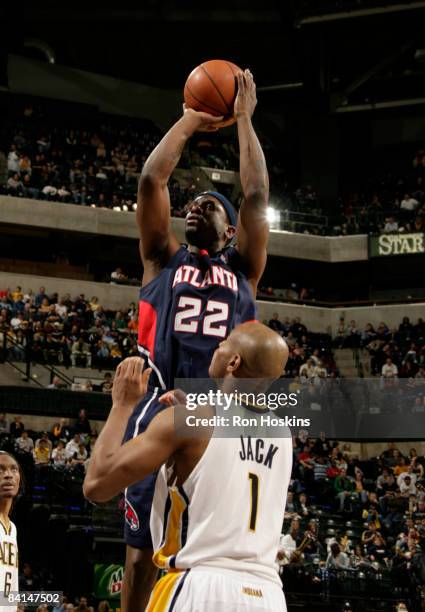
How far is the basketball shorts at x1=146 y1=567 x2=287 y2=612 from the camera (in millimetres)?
3250

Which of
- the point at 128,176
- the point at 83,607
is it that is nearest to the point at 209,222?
the point at 83,607

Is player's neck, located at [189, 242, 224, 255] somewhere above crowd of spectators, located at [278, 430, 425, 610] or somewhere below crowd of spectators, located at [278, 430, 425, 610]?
above

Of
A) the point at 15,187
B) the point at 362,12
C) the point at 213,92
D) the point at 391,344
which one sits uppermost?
the point at 362,12

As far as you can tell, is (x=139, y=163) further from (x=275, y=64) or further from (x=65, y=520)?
(x=65, y=520)

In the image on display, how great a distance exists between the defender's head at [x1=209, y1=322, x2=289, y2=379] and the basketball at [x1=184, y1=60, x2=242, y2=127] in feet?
6.98

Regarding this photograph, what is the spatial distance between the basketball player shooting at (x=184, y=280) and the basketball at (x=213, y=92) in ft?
0.24

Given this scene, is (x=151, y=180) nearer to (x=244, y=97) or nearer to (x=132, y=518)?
(x=244, y=97)

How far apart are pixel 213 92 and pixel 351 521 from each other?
42.5 feet

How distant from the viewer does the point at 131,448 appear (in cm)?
326

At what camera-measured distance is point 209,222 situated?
4.99 meters

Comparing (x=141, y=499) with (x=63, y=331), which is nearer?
(x=141, y=499)

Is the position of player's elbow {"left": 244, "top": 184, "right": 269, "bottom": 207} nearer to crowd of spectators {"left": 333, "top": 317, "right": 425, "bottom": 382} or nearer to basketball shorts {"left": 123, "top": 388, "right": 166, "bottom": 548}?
basketball shorts {"left": 123, "top": 388, "right": 166, "bottom": 548}

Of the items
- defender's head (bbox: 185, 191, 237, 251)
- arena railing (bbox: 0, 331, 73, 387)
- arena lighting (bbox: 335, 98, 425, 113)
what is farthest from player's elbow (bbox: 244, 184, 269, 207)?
arena lighting (bbox: 335, 98, 425, 113)

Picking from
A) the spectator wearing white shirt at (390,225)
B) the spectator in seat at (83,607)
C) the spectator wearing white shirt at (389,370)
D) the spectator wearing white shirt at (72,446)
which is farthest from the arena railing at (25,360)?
the spectator wearing white shirt at (390,225)
